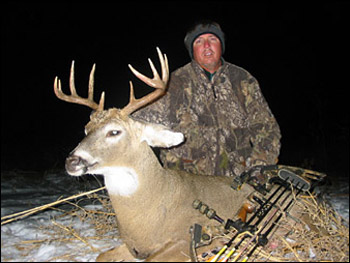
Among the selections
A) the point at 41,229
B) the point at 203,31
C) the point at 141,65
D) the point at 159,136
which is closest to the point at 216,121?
the point at 203,31

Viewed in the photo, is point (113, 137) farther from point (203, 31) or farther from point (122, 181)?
point (203, 31)

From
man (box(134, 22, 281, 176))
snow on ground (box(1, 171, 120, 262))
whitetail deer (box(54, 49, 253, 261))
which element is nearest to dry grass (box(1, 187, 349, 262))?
snow on ground (box(1, 171, 120, 262))

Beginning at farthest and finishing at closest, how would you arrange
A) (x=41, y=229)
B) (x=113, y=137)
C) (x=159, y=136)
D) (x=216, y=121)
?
1. (x=216, y=121)
2. (x=41, y=229)
3. (x=159, y=136)
4. (x=113, y=137)

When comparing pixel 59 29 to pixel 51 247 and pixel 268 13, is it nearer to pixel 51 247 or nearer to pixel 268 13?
pixel 268 13

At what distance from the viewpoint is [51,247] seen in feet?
10.3

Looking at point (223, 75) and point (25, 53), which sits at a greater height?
point (25, 53)

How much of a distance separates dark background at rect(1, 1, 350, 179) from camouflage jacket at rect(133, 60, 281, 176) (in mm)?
1121

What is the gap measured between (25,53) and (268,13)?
114 feet

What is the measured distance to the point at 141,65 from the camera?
31188mm

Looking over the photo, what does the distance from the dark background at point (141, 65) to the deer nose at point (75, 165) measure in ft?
9.60

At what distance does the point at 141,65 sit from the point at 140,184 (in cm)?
2930

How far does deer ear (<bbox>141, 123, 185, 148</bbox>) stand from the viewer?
303cm

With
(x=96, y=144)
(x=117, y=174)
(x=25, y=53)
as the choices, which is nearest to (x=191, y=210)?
(x=117, y=174)

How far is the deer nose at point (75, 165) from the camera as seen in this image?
255cm
